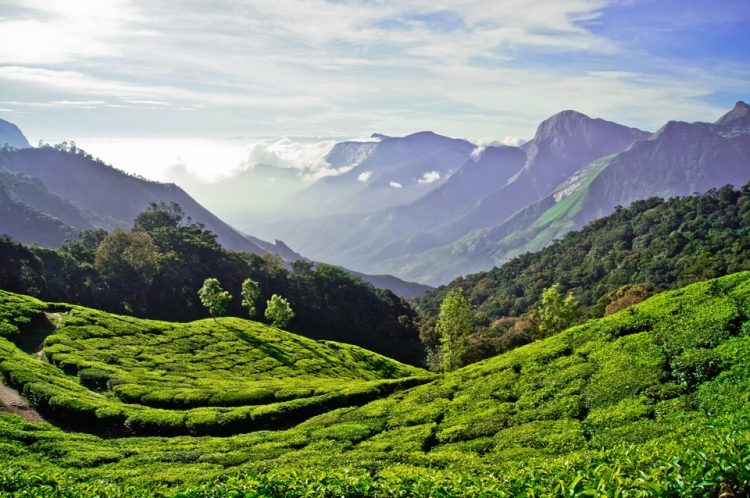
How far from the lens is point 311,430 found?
28.5 meters

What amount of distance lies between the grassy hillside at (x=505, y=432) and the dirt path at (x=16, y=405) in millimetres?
3715

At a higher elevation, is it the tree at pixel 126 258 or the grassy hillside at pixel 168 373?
the tree at pixel 126 258

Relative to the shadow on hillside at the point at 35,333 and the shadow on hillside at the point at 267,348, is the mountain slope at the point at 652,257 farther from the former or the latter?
the shadow on hillside at the point at 35,333

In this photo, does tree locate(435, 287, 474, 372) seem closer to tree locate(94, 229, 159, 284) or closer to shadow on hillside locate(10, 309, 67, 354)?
shadow on hillside locate(10, 309, 67, 354)

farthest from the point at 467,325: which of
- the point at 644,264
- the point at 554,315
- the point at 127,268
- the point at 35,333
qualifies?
the point at 644,264

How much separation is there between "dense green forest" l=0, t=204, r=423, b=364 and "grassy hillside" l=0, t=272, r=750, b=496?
→ 82877 mm

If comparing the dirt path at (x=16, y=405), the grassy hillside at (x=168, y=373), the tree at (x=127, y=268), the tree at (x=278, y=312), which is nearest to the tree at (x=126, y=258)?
the tree at (x=127, y=268)

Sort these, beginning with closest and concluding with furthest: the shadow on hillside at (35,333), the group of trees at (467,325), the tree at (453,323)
→ the shadow on hillside at (35,333) < the tree at (453,323) < the group of trees at (467,325)

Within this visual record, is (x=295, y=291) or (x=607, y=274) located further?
(x=607, y=274)

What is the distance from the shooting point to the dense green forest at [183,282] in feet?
327

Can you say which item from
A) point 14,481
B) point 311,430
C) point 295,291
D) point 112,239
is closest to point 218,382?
point 311,430

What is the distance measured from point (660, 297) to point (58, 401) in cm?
3691

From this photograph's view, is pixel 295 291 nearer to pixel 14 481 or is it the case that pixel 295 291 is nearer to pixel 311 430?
pixel 311 430

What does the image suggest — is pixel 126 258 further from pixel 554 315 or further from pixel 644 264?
pixel 644 264
